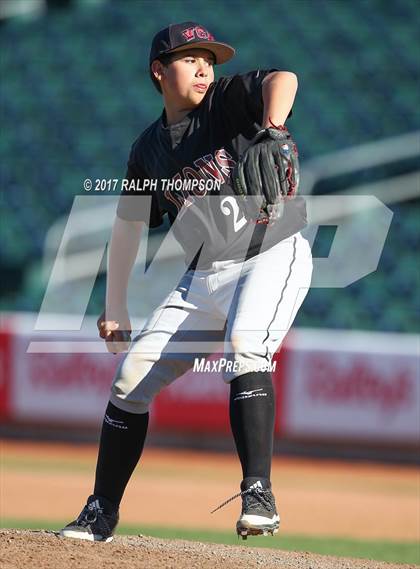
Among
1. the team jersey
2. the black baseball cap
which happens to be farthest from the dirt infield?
the black baseball cap

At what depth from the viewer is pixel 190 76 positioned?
3520 millimetres

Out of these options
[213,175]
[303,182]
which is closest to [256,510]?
[213,175]

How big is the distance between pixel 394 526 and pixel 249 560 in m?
2.85

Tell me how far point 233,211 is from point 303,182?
7.07m

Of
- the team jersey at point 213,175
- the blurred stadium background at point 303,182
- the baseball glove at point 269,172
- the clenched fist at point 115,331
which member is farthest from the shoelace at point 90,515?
the blurred stadium background at point 303,182

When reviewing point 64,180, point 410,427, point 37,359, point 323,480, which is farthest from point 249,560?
point 64,180

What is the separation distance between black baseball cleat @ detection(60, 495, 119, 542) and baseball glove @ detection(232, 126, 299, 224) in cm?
121

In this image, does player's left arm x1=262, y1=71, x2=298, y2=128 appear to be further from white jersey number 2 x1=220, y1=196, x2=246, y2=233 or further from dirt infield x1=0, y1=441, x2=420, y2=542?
dirt infield x1=0, y1=441, x2=420, y2=542

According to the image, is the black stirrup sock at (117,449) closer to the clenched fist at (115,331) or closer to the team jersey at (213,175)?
the clenched fist at (115,331)

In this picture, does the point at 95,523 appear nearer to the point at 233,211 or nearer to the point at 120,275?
the point at 120,275

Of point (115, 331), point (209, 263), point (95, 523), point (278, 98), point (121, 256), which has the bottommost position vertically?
point (95, 523)

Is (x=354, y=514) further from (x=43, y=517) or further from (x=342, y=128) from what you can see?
(x=342, y=128)

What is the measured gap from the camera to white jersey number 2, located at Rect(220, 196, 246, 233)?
11.1 feet

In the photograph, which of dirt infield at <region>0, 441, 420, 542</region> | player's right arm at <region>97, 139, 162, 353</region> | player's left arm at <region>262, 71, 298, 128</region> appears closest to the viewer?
player's left arm at <region>262, 71, 298, 128</region>
